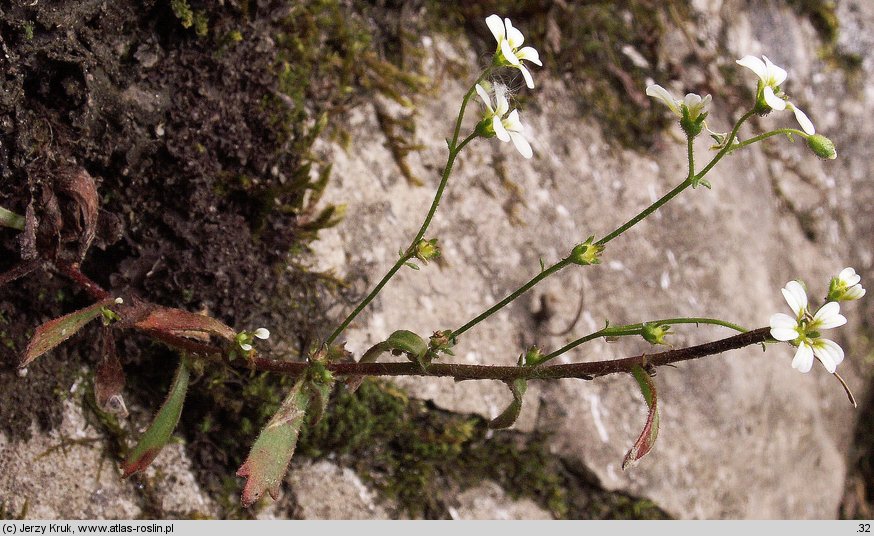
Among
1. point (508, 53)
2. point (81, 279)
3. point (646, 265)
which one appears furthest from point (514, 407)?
point (646, 265)

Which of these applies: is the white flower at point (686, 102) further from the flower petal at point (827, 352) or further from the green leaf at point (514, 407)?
the green leaf at point (514, 407)

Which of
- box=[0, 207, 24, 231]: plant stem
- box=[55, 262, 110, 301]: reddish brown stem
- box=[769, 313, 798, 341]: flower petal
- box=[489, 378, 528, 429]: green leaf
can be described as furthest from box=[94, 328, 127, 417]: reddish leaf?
box=[769, 313, 798, 341]: flower petal

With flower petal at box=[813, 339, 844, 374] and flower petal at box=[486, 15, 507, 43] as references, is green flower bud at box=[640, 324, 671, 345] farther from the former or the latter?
flower petal at box=[486, 15, 507, 43]

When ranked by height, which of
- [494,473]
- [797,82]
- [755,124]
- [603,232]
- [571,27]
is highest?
[797,82]

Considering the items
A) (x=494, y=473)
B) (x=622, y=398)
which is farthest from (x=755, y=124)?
(x=494, y=473)

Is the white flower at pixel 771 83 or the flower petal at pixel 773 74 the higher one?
the flower petal at pixel 773 74

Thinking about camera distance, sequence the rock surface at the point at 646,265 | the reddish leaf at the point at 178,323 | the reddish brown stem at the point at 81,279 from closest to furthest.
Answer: the reddish leaf at the point at 178,323 < the reddish brown stem at the point at 81,279 < the rock surface at the point at 646,265

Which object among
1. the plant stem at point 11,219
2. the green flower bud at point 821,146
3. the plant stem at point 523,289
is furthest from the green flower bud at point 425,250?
the plant stem at point 11,219

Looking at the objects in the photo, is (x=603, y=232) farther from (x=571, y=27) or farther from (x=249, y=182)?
(x=249, y=182)
